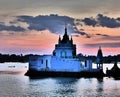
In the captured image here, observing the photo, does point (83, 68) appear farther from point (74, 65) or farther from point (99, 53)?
point (99, 53)

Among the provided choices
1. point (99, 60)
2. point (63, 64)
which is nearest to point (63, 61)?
point (63, 64)

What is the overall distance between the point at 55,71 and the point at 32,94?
53.8 metres

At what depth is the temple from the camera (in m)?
130

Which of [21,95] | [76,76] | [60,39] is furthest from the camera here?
[60,39]

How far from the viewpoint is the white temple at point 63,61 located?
131 metres

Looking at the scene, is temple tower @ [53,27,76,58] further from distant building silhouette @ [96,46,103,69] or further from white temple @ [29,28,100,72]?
distant building silhouette @ [96,46,103,69]

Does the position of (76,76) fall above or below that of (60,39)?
below

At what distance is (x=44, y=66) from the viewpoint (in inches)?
5276

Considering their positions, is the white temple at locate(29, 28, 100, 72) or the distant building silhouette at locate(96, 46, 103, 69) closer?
the white temple at locate(29, 28, 100, 72)

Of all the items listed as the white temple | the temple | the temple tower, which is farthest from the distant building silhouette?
the temple tower

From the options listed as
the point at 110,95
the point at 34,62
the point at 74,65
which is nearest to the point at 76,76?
the point at 74,65

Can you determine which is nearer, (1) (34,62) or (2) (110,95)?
(2) (110,95)

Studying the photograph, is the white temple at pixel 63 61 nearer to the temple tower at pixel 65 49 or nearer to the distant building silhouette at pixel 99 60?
the temple tower at pixel 65 49

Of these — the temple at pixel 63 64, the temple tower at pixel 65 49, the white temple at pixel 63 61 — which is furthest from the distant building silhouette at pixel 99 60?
the temple tower at pixel 65 49
